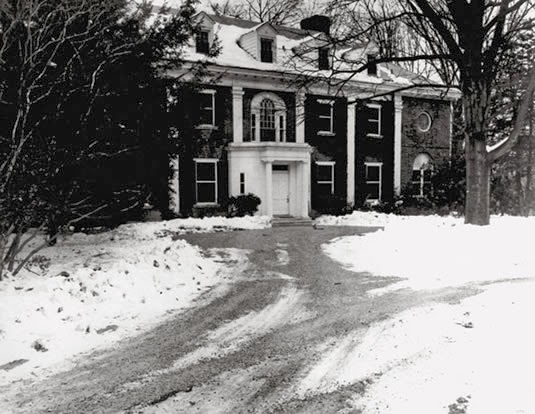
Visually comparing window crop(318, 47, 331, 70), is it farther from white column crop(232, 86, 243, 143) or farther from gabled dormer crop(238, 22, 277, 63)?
Answer: white column crop(232, 86, 243, 143)

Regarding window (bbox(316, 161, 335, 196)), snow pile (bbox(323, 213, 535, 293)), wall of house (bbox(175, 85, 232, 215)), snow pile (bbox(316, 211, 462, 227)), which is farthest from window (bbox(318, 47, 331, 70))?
snow pile (bbox(316, 211, 462, 227))

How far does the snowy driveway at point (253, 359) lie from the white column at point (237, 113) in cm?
1515

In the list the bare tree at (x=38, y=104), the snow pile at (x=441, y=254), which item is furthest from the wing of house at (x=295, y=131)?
the bare tree at (x=38, y=104)

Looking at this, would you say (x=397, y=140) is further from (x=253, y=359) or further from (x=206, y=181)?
(x=253, y=359)

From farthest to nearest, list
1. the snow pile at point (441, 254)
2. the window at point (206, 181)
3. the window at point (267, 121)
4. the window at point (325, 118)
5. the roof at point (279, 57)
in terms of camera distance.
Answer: the window at point (325, 118)
the window at point (267, 121)
the roof at point (279, 57)
the window at point (206, 181)
the snow pile at point (441, 254)

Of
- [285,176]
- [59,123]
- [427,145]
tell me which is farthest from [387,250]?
[427,145]

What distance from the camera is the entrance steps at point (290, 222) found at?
21406 mm

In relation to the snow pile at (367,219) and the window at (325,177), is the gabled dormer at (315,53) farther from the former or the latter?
the snow pile at (367,219)

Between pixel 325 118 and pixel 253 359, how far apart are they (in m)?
21.5

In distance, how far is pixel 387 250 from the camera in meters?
11.6

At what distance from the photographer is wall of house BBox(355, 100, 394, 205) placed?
2647cm

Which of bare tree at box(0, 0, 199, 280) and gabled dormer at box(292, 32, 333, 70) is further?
gabled dormer at box(292, 32, 333, 70)

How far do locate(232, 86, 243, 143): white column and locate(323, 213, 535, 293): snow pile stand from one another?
10.8 m

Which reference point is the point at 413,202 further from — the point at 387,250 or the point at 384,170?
the point at 387,250
